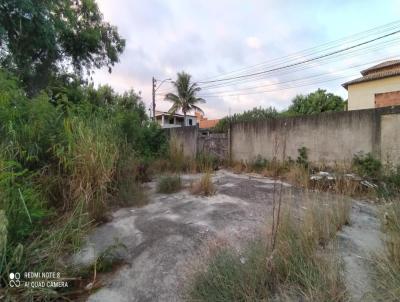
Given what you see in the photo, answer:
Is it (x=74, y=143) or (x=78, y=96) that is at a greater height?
(x=78, y=96)

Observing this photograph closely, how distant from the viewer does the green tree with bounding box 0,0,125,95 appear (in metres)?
5.56

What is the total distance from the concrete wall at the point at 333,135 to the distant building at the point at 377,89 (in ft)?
28.7

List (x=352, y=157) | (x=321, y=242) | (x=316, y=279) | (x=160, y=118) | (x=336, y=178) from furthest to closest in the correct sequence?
(x=160, y=118)
(x=352, y=157)
(x=336, y=178)
(x=321, y=242)
(x=316, y=279)

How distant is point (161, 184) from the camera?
4.43m

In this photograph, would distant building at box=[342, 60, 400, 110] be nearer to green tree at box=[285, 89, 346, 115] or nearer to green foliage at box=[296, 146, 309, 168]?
green tree at box=[285, 89, 346, 115]

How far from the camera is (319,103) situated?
50.6ft

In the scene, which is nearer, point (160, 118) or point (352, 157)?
point (352, 157)

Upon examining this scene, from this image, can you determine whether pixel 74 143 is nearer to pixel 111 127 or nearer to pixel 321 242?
pixel 111 127

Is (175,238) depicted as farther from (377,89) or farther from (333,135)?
(377,89)

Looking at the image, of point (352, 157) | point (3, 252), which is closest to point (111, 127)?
point (3, 252)

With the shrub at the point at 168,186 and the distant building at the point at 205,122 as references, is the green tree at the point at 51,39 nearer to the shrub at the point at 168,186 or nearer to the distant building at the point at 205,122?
the shrub at the point at 168,186

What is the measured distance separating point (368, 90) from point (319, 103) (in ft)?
9.49

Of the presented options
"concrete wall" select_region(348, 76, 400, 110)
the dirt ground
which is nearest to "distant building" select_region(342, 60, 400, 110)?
"concrete wall" select_region(348, 76, 400, 110)

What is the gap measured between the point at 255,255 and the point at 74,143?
2646mm
